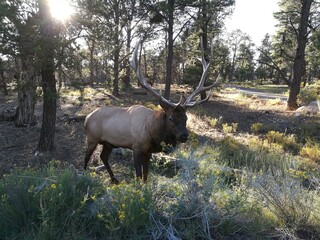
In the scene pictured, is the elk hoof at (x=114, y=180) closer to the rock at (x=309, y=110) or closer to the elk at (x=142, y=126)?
the elk at (x=142, y=126)

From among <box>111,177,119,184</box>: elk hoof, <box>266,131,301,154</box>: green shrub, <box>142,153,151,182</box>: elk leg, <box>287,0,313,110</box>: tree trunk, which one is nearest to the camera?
<box>142,153,151,182</box>: elk leg

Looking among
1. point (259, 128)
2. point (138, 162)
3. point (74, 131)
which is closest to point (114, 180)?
point (138, 162)

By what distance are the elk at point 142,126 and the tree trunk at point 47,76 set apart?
A: 65.5 inches

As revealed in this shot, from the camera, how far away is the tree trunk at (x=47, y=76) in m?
6.66

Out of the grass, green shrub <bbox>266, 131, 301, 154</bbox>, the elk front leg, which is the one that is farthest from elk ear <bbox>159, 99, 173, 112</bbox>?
green shrub <bbox>266, 131, 301, 154</bbox>

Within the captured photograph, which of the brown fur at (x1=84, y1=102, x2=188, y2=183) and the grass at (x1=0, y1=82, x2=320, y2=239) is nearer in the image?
the grass at (x1=0, y1=82, x2=320, y2=239)

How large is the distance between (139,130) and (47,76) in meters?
3.32

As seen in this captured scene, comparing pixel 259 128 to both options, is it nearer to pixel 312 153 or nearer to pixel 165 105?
pixel 312 153

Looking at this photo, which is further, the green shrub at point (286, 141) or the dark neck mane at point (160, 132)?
the green shrub at point (286, 141)

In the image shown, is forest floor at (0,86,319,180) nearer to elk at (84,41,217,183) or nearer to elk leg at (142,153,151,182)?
elk at (84,41,217,183)

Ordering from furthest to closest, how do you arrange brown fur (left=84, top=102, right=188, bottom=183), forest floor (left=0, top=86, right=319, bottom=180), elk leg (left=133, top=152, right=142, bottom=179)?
forest floor (left=0, top=86, right=319, bottom=180), elk leg (left=133, top=152, right=142, bottom=179), brown fur (left=84, top=102, right=188, bottom=183)

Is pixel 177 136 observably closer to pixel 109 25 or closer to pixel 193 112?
pixel 109 25

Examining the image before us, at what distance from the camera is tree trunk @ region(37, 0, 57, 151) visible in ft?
21.8

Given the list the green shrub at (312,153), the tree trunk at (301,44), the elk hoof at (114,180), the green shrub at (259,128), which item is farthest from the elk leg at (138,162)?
the tree trunk at (301,44)
